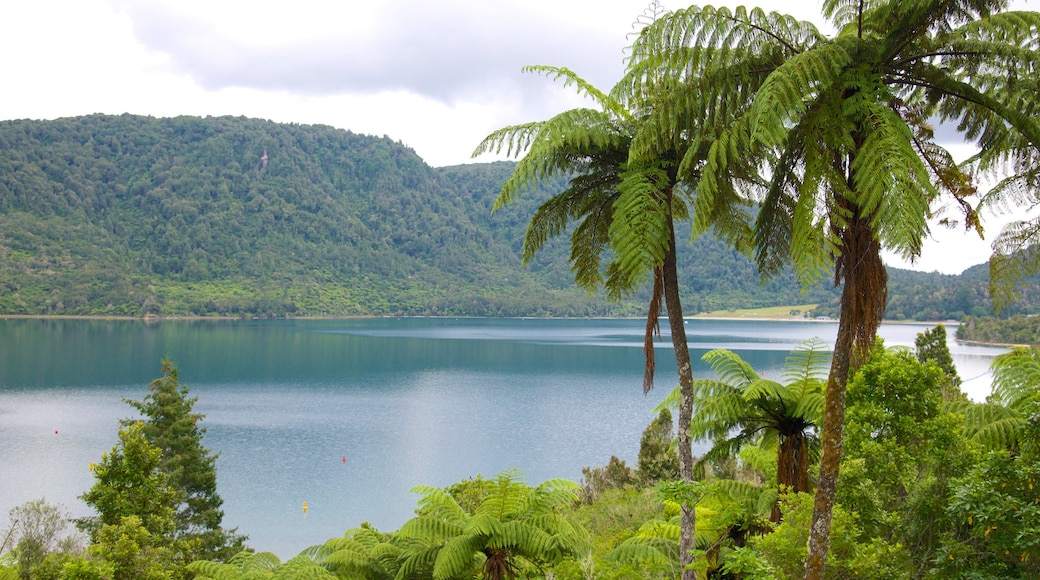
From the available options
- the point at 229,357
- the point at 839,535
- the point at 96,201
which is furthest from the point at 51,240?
the point at 839,535

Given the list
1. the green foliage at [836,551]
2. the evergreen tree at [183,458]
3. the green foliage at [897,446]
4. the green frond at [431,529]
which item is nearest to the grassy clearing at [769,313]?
the evergreen tree at [183,458]

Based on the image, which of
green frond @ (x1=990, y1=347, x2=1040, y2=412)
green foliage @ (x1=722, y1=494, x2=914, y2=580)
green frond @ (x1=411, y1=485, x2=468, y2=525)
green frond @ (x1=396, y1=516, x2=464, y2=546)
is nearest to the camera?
green foliage @ (x1=722, y1=494, x2=914, y2=580)

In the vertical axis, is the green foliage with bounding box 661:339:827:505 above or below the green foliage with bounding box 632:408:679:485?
above

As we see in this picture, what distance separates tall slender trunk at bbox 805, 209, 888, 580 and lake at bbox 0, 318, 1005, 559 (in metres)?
22.4

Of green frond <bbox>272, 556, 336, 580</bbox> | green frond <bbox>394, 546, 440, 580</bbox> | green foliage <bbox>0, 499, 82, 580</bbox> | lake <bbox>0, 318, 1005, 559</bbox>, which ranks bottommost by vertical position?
lake <bbox>0, 318, 1005, 559</bbox>

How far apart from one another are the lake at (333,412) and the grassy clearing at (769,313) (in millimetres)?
64905

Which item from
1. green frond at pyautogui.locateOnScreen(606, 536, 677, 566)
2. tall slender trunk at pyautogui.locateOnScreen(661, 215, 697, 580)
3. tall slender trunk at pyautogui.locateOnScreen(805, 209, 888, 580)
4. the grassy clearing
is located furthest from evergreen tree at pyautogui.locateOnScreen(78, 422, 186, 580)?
the grassy clearing

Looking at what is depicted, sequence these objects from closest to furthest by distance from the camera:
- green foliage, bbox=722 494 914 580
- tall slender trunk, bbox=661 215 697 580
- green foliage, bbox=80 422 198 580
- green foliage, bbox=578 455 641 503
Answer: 1. tall slender trunk, bbox=661 215 697 580
2. green foliage, bbox=722 494 914 580
3. green foliage, bbox=80 422 198 580
4. green foliage, bbox=578 455 641 503

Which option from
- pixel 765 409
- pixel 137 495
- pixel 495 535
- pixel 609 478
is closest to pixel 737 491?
pixel 765 409

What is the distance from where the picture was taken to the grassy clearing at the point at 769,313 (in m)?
165

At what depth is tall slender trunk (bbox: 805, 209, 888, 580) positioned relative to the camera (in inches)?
181

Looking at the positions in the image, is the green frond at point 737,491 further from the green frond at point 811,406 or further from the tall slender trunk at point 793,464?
the green frond at point 811,406

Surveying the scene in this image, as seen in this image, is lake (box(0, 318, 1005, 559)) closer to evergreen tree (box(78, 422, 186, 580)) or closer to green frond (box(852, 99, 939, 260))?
evergreen tree (box(78, 422, 186, 580))

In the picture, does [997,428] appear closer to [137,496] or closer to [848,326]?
[848,326]
